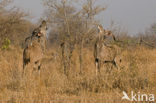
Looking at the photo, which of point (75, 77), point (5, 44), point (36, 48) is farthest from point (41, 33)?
point (5, 44)

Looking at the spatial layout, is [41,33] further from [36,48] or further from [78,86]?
[78,86]

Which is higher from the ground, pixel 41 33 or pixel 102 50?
pixel 41 33

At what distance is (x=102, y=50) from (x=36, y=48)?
7.34ft

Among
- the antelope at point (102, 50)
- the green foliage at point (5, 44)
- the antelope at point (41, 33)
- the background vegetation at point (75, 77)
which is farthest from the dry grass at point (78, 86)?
the green foliage at point (5, 44)

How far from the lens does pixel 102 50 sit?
9125 millimetres

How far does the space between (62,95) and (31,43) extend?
3.04m

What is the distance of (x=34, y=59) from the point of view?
800 centimetres

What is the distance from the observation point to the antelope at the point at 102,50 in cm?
898

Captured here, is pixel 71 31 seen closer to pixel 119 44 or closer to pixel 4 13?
pixel 119 44

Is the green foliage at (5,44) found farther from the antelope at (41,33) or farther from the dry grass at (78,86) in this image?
the dry grass at (78,86)

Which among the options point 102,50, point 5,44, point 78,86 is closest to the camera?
point 78,86

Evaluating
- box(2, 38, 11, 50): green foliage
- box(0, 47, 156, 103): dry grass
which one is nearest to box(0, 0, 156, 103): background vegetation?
box(0, 47, 156, 103): dry grass

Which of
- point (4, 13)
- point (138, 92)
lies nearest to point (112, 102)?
point (138, 92)

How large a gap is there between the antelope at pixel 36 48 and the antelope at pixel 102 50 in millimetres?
1752
